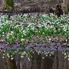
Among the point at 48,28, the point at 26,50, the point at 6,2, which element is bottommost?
the point at 26,50

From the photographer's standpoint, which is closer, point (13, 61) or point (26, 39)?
point (13, 61)

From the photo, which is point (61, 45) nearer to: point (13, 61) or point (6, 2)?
point (13, 61)

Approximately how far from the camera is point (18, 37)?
7352 millimetres

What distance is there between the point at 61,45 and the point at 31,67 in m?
2.51

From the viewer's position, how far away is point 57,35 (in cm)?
784

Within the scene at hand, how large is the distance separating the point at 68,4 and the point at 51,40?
648cm

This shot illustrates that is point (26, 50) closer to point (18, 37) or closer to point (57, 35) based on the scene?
point (18, 37)

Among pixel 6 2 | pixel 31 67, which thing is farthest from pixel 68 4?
pixel 31 67

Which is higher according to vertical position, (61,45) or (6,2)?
(6,2)

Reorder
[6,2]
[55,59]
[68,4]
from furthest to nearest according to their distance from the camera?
[6,2] < [68,4] < [55,59]

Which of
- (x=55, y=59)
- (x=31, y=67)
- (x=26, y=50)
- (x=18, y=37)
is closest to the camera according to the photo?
(x=31, y=67)

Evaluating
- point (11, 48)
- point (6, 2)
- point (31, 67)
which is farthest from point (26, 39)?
point (6, 2)

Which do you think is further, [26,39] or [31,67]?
[26,39]

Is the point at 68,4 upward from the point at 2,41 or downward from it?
upward
